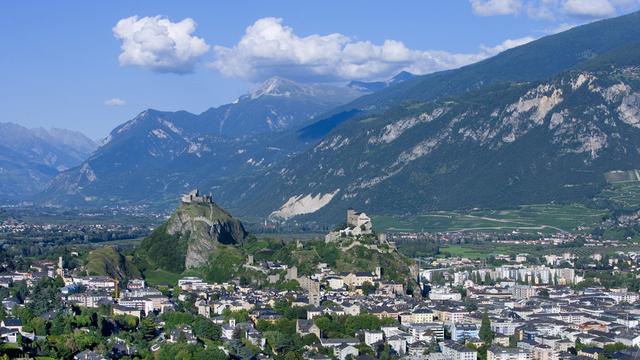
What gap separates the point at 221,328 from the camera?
89000mm

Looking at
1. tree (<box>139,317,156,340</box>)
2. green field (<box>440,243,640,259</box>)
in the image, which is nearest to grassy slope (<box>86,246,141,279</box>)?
tree (<box>139,317,156,340</box>)

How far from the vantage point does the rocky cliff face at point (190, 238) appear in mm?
130875

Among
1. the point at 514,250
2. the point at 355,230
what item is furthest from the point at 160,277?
the point at 514,250

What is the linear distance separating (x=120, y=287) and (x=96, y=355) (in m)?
37.7

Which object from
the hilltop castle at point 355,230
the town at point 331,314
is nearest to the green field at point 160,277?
the town at point 331,314

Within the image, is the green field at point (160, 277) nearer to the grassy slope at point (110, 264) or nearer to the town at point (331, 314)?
the grassy slope at point (110, 264)

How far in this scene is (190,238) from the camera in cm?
13325

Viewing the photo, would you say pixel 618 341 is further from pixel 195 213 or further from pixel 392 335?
pixel 195 213

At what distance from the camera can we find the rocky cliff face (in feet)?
429

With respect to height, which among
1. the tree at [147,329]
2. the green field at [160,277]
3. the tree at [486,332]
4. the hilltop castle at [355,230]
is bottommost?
the tree at [486,332]

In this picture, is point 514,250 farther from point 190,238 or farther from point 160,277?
point 160,277

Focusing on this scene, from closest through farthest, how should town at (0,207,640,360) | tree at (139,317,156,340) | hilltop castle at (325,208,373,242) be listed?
1. town at (0,207,640,360)
2. tree at (139,317,156,340)
3. hilltop castle at (325,208,373,242)

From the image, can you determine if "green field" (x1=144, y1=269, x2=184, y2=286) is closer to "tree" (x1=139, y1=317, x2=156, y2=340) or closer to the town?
the town

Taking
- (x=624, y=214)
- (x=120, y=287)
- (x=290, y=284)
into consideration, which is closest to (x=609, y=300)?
(x=290, y=284)
